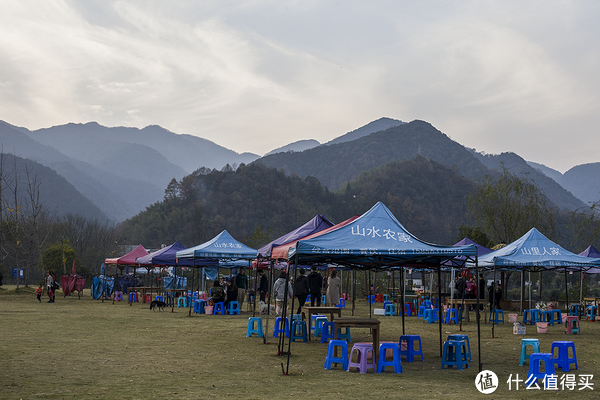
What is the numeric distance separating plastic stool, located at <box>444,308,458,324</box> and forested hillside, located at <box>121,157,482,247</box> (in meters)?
66.8

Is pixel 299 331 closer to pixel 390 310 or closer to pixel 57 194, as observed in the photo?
pixel 390 310

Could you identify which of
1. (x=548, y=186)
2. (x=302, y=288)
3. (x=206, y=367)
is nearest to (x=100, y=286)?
(x=302, y=288)

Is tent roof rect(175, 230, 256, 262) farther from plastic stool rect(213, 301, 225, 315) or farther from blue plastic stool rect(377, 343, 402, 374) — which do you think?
blue plastic stool rect(377, 343, 402, 374)

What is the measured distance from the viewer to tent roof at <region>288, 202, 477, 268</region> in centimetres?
914

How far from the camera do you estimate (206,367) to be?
30.3 feet

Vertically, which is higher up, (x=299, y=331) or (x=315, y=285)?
(x=315, y=285)

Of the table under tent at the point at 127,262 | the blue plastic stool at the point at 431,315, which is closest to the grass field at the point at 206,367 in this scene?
the blue plastic stool at the point at 431,315

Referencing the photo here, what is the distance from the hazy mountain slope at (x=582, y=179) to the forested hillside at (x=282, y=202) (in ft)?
269

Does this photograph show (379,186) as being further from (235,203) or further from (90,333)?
(90,333)

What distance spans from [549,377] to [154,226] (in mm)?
84577

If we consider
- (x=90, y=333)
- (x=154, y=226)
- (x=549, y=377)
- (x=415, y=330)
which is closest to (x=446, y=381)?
(x=549, y=377)

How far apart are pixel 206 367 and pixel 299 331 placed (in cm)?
450

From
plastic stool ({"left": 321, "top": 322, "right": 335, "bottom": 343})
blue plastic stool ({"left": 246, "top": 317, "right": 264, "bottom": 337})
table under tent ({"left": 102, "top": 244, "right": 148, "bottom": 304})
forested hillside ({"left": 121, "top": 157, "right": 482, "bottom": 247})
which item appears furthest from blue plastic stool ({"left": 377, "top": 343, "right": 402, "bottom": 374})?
forested hillside ({"left": 121, "top": 157, "right": 482, "bottom": 247})

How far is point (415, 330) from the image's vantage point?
16094mm
